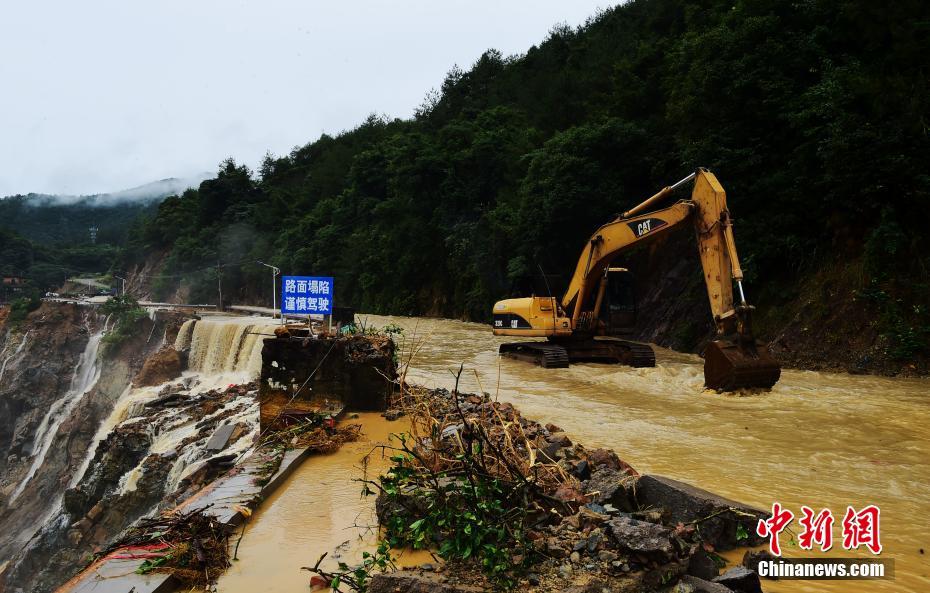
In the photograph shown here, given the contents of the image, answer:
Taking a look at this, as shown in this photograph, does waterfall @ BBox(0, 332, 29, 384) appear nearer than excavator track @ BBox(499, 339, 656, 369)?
No

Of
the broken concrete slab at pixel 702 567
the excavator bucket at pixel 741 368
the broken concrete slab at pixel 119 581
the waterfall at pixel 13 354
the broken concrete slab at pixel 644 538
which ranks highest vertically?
the excavator bucket at pixel 741 368

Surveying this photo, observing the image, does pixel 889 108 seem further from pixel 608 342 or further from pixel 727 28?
pixel 608 342

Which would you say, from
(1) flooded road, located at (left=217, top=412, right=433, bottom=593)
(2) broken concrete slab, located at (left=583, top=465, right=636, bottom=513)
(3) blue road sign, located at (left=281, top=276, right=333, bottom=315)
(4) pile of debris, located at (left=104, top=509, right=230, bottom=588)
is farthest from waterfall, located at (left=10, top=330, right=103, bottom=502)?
(2) broken concrete slab, located at (left=583, top=465, right=636, bottom=513)

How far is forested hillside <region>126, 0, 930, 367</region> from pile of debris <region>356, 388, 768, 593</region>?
1096 cm

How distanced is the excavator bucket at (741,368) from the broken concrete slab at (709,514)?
202 inches

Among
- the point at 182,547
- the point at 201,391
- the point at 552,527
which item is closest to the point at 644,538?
the point at 552,527

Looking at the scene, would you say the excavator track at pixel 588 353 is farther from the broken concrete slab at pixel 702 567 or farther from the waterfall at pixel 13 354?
the waterfall at pixel 13 354

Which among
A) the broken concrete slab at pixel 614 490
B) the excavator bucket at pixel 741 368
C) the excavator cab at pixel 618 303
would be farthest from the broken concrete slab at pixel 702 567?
the excavator cab at pixel 618 303

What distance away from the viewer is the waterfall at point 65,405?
32.5 metres

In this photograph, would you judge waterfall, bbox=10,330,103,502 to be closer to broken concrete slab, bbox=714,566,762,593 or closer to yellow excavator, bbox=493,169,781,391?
yellow excavator, bbox=493,169,781,391

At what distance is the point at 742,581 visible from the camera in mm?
3256

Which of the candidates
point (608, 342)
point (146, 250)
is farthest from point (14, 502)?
point (146, 250)

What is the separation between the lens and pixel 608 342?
16219 mm

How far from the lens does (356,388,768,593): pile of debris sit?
132 inches
